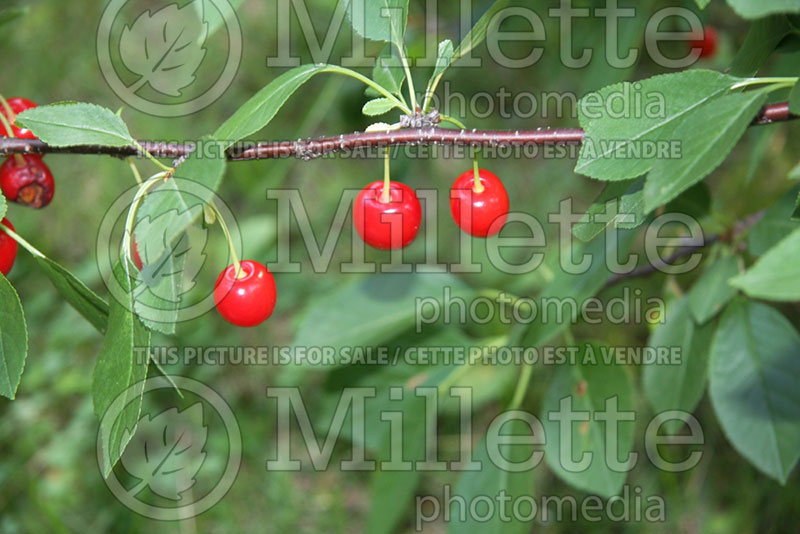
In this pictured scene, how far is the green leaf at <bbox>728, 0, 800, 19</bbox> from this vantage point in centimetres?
86

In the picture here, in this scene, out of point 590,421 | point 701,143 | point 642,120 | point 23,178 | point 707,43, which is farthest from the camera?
point 707,43

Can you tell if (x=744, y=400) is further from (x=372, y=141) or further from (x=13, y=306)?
(x=13, y=306)

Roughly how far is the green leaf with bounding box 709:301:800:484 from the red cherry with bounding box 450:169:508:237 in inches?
30.7

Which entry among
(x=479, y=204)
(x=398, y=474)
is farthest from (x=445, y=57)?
(x=398, y=474)

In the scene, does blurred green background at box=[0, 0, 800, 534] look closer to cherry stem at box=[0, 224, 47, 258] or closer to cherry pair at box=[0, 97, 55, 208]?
cherry pair at box=[0, 97, 55, 208]

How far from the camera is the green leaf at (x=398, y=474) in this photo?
2.15 m

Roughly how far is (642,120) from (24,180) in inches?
49.0

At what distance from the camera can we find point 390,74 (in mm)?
1427

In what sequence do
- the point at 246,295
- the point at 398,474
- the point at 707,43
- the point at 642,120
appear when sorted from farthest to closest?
the point at 707,43
the point at 398,474
the point at 246,295
the point at 642,120

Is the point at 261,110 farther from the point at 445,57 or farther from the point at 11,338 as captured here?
the point at 11,338

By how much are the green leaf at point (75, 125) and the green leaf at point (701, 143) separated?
2.79ft

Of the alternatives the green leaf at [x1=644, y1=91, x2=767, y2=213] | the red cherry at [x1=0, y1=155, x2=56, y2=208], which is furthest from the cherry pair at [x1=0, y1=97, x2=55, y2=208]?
the green leaf at [x1=644, y1=91, x2=767, y2=213]

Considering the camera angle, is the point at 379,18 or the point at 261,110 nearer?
the point at 261,110

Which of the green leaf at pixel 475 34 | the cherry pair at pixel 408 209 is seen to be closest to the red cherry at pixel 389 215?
the cherry pair at pixel 408 209
